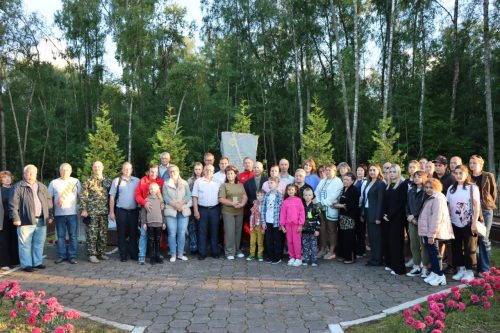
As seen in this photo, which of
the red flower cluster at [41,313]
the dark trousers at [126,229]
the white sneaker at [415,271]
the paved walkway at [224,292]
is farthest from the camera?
the dark trousers at [126,229]

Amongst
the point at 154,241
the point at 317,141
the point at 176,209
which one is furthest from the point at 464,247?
the point at 317,141

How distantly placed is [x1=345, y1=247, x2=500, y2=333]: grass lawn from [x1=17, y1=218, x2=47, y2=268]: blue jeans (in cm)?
514

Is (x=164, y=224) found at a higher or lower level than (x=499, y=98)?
lower

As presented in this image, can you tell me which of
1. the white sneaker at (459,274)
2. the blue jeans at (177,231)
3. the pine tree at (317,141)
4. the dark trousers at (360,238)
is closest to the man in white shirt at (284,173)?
the dark trousers at (360,238)

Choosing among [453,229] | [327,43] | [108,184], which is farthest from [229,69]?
[453,229]

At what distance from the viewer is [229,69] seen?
24.9 m

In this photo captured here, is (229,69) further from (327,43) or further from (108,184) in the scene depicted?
(108,184)

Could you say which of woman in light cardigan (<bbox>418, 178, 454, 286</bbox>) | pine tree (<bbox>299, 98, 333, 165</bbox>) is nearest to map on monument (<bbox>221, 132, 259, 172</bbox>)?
woman in light cardigan (<bbox>418, 178, 454, 286</bbox>)

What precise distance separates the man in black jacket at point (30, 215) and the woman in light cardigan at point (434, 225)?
234 inches

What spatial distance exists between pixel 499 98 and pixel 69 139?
29.0 metres

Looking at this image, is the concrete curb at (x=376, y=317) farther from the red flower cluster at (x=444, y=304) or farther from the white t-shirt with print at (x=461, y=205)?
the white t-shirt with print at (x=461, y=205)

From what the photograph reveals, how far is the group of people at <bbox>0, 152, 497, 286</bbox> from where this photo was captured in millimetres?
5980

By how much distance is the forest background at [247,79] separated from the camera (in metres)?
23.8

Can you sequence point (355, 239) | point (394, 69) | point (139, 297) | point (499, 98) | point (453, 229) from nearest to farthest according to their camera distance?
point (139, 297)
point (453, 229)
point (355, 239)
point (499, 98)
point (394, 69)
